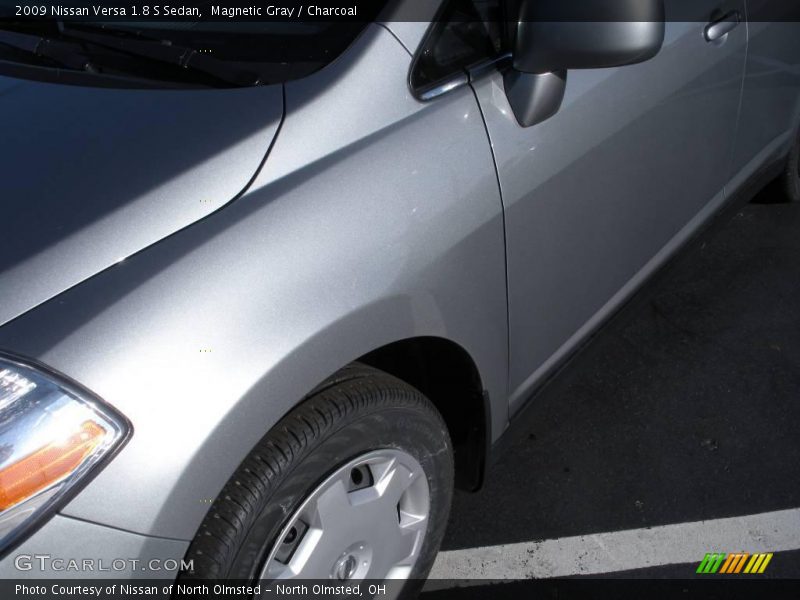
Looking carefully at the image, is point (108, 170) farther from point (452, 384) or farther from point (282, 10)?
point (452, 384)

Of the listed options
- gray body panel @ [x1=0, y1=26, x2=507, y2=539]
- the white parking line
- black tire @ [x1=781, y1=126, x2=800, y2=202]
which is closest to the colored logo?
the white parking line

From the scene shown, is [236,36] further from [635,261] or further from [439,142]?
[635,261]

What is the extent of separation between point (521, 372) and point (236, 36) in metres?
0.99

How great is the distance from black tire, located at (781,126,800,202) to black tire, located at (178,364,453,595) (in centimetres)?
243

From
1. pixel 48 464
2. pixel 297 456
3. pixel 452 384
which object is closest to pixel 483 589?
pixel 452 384

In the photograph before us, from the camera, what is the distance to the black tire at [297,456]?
4.50 ft

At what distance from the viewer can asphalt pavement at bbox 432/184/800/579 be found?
7.34 feet

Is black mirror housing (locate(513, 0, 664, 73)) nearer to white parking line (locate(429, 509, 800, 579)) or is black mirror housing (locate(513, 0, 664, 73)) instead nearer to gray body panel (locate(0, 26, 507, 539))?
gray body panel (locate(0, 26, 507, 539))

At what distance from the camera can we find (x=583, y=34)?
5.34 ft

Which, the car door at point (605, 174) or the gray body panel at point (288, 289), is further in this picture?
the car door at point (605, 174)

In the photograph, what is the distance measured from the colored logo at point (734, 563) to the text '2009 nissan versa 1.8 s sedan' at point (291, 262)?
0.67 meters

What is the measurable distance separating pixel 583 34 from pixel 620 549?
133 centimetres

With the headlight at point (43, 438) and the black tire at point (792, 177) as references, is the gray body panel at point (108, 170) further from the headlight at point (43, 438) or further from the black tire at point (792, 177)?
the black tire at point (792, 177)

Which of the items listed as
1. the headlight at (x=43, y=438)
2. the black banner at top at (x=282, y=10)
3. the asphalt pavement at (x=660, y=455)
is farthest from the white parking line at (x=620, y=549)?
the black banner at top at (x=282, y=10)
